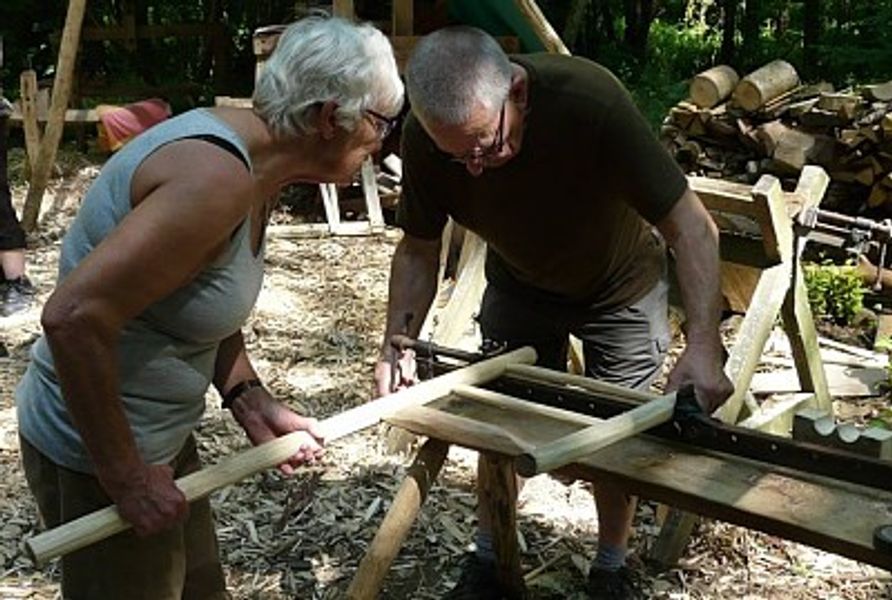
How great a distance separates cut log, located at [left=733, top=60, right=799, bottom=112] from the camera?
23.9 feet

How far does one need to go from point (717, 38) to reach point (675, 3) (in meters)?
1.41

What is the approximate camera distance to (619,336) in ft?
11.8

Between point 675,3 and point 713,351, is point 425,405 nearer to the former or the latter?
point 713,351

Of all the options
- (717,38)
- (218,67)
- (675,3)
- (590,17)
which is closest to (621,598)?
(218,67)

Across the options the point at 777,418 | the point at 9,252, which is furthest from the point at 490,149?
the point at 9,252

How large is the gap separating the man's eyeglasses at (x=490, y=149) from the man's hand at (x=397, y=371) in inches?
24.5

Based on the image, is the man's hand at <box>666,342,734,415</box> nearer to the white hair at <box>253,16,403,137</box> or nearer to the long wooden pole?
the long wooden pole

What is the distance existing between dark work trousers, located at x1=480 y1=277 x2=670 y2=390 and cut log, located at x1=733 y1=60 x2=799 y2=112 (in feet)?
13.1

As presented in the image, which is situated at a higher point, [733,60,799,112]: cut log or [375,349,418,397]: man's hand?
[733,60,799,112]: cut log

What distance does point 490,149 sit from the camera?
2916mm

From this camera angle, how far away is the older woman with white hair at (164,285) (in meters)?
1.98

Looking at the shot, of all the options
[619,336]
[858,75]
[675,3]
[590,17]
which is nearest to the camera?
[619,336]

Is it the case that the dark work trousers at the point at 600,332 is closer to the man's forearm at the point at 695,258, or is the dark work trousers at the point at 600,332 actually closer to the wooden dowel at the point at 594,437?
the man's forearm at the point at 695,258

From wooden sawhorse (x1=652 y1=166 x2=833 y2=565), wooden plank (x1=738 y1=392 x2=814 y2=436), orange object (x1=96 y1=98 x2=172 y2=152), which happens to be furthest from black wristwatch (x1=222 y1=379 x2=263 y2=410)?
orange object (x1=96 y1=98 x2=172 y2=152)
